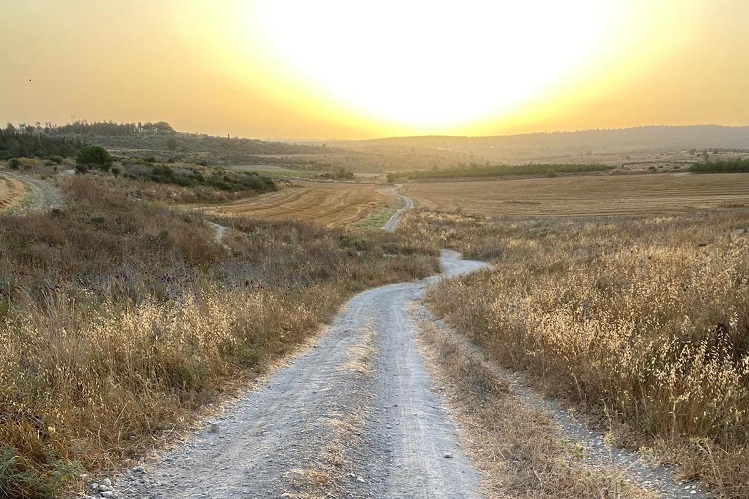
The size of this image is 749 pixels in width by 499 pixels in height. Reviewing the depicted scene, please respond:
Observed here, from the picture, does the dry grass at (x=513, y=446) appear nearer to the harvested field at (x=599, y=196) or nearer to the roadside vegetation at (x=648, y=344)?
the roadside vegetation at (x=648, y=344)

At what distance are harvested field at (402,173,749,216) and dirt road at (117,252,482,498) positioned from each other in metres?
49.9

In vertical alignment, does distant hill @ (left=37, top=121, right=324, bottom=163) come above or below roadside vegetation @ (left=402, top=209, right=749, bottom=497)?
above

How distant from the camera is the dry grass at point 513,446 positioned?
3883 mm

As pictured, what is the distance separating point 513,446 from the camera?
15.8 feet

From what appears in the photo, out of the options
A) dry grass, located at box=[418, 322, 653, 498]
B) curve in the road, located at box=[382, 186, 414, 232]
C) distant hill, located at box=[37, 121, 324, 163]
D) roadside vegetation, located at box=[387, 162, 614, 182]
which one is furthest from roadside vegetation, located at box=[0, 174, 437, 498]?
distant hill, located at box=[37, 121, 324, 163]

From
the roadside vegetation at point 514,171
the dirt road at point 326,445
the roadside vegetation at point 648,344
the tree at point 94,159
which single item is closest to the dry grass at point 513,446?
the dirt road at point 326,445

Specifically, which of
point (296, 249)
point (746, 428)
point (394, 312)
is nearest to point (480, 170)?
point (296, 249)

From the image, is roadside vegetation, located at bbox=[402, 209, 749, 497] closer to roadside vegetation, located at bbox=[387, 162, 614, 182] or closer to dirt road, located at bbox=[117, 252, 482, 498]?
dirt road, located at bbox=[117, 252, 482, 498]

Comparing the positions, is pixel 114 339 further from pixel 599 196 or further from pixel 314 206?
pixel 599 196

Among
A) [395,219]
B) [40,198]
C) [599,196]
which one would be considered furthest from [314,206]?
[599,196]

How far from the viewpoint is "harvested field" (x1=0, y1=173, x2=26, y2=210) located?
81.8 feet

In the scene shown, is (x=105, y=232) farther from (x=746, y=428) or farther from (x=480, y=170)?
(x=480, y=170)

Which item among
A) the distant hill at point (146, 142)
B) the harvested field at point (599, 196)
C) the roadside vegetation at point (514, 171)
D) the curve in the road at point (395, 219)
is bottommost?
the curve in the road at point (395, 219)

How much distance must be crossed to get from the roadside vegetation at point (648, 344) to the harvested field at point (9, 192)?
25.4m
